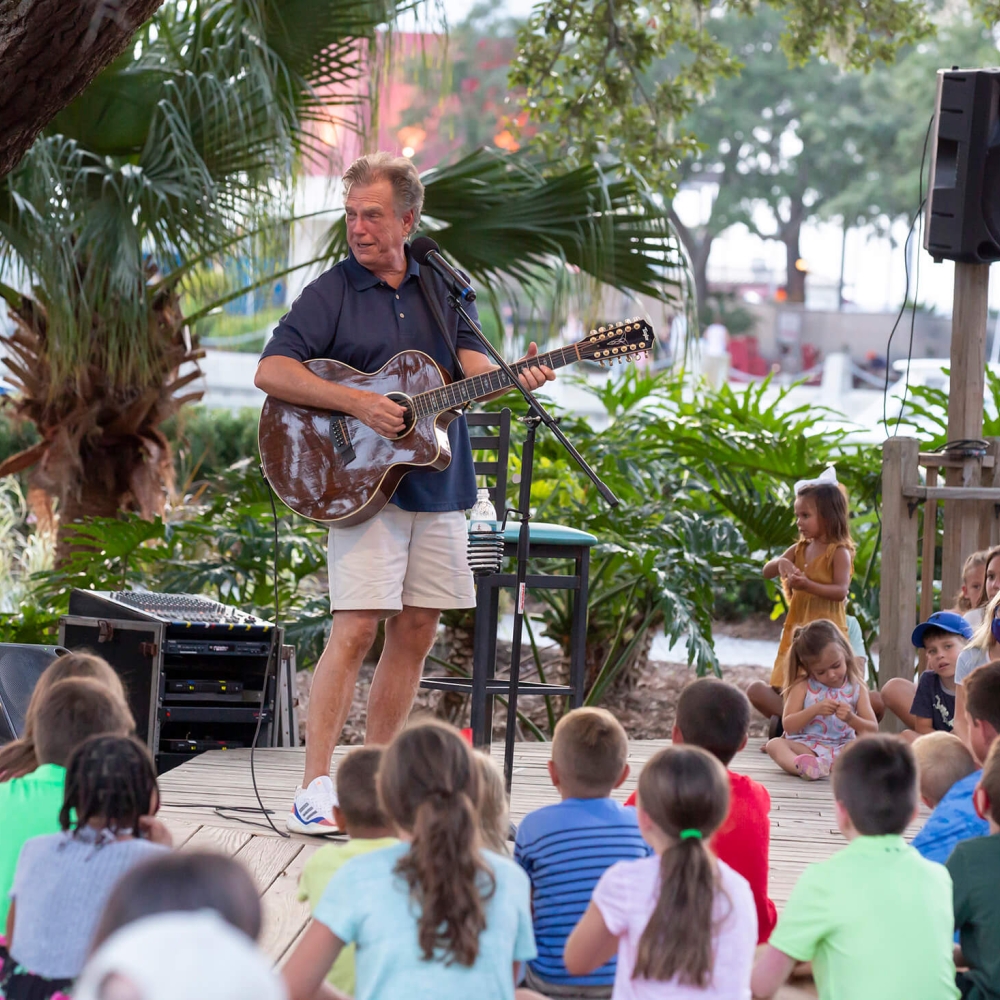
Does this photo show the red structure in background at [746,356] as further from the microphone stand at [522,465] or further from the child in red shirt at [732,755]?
the child in red shirt at [732,755]

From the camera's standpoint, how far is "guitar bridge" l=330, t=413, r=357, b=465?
3.62 meters

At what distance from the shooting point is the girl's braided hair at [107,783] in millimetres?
2127

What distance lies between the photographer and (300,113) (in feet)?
19.7

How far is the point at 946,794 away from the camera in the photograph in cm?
301

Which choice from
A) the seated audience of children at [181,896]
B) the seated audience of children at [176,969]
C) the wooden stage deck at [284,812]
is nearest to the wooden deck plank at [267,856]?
the wooden stage deck at [284,812]

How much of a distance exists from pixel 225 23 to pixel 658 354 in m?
17.7

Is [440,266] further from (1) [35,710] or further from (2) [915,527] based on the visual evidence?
(2) [915,527]

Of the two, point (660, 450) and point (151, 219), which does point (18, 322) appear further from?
point (660, 450)

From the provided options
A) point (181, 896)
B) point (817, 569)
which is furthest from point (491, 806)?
point (817, 569)

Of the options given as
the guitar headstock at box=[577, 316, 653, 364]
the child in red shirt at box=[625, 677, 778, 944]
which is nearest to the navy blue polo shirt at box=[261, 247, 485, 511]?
the guitar headstock at box=[577, 316, 653, 364]

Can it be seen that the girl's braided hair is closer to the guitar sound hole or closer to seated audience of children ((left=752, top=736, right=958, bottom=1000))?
seated audience of children ((left=752, top=736, right=958, bottom=1000))

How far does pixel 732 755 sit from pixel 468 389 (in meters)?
1.23

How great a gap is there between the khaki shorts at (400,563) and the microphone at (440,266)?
59 cm

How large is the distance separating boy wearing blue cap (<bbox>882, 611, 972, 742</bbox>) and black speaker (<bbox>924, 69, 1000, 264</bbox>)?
1.54m
